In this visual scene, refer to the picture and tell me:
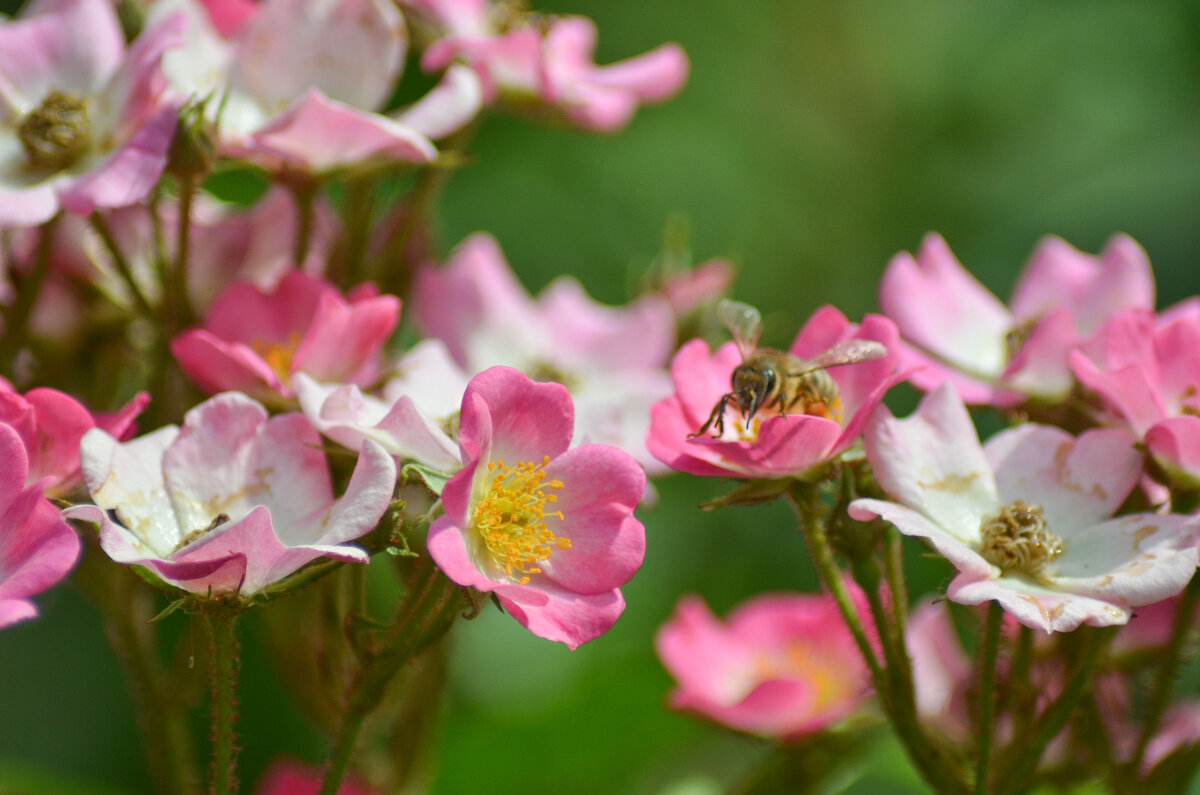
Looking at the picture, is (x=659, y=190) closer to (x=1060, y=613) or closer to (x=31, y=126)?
(x=31, y=126)

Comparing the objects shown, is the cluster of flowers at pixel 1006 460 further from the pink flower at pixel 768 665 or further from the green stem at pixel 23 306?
the green stem at pixel 23 306

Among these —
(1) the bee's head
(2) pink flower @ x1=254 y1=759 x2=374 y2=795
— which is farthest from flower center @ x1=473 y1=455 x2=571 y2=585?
(2) pink flower @ x1=254 y1=759 x2=374 y2=795

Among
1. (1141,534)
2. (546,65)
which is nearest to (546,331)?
(546,65)

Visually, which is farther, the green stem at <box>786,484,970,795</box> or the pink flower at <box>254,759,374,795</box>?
the pink flower at <box>254,759,374,795</box>

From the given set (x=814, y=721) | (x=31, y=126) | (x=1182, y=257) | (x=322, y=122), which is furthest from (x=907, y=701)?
(x=1182, y=257)

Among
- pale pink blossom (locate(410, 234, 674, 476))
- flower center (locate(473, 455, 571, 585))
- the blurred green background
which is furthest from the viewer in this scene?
the blurred green background

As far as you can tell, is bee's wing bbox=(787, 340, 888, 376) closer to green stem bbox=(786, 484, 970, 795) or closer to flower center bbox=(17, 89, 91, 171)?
green stem bbox=(786, 484, 970, 795)

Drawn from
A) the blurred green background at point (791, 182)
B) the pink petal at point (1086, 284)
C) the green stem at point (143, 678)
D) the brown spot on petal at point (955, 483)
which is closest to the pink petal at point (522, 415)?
the brown spot on petal at point (955, 483)
